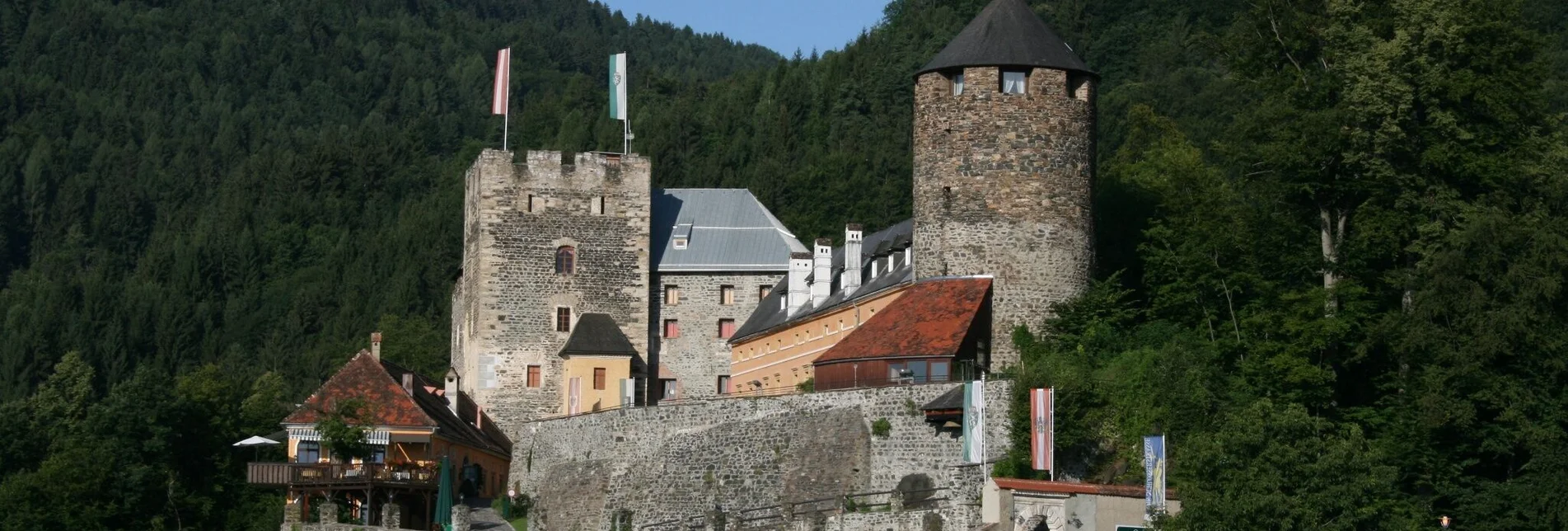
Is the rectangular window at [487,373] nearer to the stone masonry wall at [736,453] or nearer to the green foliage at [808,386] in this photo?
the stone masonry wall at [736,453]

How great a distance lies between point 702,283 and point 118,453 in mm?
16480

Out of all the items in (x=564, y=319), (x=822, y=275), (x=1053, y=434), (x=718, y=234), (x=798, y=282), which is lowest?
(x=1053, y=434)

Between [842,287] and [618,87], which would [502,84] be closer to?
[618,87]

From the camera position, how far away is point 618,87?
69.1 m

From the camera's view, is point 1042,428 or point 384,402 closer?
point 1042,428

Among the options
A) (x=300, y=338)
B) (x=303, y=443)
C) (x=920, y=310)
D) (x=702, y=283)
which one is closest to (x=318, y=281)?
(x=300, y=338)

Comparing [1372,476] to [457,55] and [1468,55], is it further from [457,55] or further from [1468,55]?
[457,55]

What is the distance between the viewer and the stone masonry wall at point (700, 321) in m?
64.5

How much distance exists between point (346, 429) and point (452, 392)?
10139mm

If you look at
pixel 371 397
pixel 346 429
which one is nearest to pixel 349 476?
pixel 346 429

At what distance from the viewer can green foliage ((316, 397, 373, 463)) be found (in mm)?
51281

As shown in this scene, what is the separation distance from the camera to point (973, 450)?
44.7 meters

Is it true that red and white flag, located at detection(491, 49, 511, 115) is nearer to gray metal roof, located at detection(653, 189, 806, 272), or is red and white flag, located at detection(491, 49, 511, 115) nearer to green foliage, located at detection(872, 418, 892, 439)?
gray metal roof, located at detection(653, 189, 806, 272)

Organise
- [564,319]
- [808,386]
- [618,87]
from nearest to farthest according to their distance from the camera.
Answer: [808,386] → [564,319] → [618,87]
